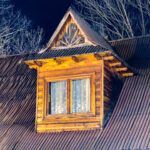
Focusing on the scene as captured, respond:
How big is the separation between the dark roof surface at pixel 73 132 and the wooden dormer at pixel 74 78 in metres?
0.45

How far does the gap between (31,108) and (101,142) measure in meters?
4.20

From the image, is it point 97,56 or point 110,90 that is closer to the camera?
point 97,56

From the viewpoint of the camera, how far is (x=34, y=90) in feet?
65.1

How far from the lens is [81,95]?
57.6 ft

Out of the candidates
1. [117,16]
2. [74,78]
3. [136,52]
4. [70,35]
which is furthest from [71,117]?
[117,16]

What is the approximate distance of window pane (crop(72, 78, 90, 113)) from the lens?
1738cm

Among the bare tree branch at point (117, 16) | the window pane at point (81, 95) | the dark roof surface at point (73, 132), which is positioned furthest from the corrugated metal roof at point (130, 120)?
the bare tree branch at point (117, 16)

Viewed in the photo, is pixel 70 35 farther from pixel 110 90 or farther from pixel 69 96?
pixel 110 90

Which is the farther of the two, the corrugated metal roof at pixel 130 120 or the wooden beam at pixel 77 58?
the wooden beam at pixel 77 58

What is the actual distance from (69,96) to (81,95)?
0.47 m

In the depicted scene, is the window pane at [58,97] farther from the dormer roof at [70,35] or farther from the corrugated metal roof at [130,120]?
the corrugated metal roof at [130,120]

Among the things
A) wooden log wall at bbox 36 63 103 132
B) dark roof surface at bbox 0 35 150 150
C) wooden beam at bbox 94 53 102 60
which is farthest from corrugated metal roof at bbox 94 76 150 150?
wooden beam at bbox 94 53 102 60

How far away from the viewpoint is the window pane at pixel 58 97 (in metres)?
17.8

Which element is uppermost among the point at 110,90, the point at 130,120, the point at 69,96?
the point at 69,96
